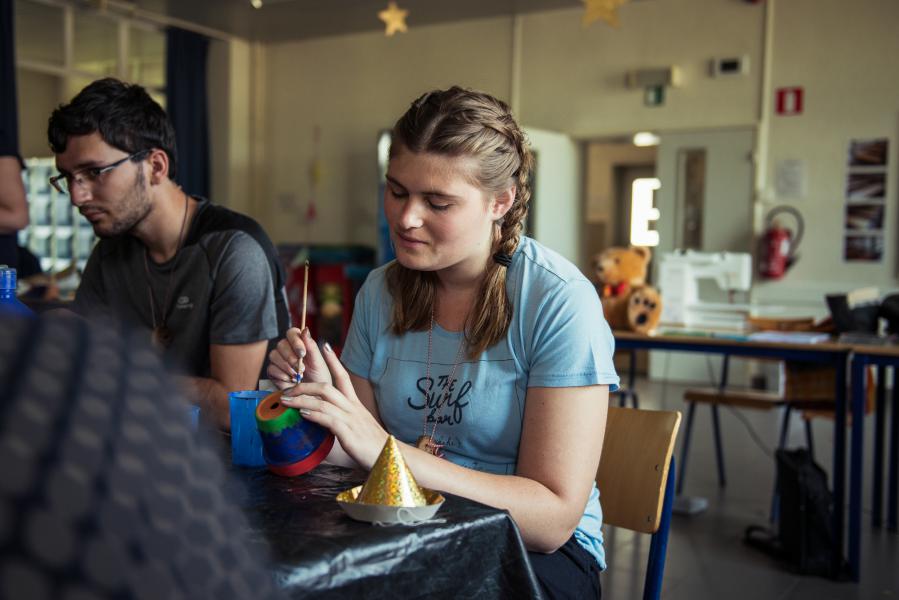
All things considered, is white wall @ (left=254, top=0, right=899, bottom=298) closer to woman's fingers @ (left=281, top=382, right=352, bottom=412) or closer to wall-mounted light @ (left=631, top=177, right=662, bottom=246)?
wall-mounted light @ (left=631, top=177, right=662, bottom=246)

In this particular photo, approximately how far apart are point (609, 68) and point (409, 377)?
6582mm

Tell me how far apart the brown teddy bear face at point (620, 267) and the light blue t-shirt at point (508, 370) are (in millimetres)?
2382

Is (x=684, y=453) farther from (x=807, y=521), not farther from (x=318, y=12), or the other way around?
(x=318, y=12)

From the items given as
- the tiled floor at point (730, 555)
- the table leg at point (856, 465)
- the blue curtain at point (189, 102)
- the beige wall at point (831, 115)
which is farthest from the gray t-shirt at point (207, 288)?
the blue curtain at point (189, 102)

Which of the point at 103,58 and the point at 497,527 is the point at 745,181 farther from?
the point at 497,527

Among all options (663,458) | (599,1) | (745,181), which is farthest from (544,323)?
(745,181)

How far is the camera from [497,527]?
968 millimetres

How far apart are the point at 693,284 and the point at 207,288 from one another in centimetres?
267

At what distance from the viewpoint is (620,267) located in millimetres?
3875

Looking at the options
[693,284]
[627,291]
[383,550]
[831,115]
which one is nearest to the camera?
[383,550]

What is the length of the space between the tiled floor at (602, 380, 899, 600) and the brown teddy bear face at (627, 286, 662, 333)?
0.79m

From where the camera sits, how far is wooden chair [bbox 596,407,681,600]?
59.3 inches

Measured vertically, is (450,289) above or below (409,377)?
above

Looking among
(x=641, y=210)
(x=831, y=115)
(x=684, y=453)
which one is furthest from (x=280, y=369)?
(x=641, y=210)
